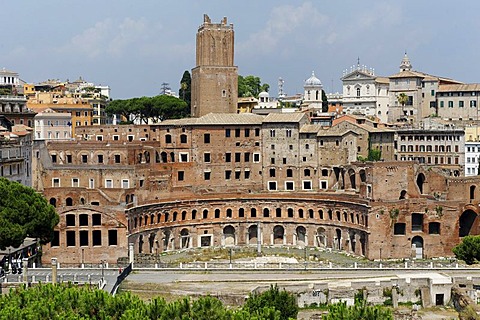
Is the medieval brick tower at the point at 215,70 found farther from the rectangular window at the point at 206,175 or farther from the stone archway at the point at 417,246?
the stone archway at the point at 417,246

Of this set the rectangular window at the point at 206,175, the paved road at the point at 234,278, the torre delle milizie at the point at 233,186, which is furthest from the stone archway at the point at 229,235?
the paved road at the point at 234,278

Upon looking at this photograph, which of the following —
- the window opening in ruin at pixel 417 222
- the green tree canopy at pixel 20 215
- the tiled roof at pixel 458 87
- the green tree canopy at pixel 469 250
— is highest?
the tiled roof at pixel 458 87

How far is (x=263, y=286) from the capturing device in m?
55.4

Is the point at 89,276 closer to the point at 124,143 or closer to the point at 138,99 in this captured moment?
the point at 124,143

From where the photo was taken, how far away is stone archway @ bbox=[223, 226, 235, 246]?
259 ft

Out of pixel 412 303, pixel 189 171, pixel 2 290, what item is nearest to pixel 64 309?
pixel 2 290

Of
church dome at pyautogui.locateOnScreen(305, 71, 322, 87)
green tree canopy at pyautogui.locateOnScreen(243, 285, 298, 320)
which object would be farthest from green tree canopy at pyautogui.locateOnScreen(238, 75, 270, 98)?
green tree canopy at pyautogui.locateOnScreen(243, 285, 298, 320)

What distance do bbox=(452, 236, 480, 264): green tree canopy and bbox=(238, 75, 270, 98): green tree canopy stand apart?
6912cm

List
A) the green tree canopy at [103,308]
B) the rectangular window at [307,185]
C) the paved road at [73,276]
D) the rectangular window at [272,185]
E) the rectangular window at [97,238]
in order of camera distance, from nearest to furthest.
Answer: the green tree canopy at [103,308], the paved road at [73,276], the rectangular window at [97,238], the rectangular window at [307,185], the rectangular window at [272,185]

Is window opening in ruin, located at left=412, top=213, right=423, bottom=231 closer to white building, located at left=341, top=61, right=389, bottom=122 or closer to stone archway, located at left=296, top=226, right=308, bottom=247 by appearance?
stone archway, located at left=296, top=226, right=308, bottom=247

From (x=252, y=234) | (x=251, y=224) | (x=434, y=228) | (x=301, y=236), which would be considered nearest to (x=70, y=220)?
(x=251, y=224)

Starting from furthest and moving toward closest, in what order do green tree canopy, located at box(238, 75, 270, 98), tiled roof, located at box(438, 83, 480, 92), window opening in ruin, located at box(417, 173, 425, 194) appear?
green tree canopy, located at box(238, 75, 270, 98)
tiled roof, located at box(438, 83, 480, 92)
window opening in ruin, located at box(417, 173, 425, 194)

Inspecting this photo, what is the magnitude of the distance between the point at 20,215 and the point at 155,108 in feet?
164

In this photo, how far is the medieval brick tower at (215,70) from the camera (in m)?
90.2
